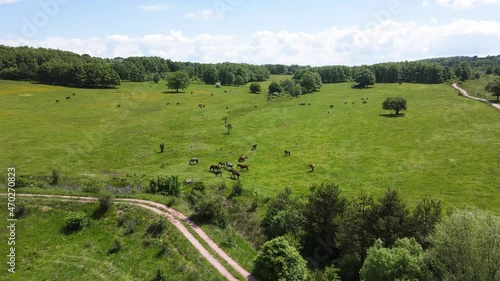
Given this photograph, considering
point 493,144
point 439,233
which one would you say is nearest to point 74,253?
point 439,233

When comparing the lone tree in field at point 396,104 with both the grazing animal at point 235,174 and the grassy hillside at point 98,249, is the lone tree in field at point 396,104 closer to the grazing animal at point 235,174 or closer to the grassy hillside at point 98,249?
the grazing animal at point 235,174

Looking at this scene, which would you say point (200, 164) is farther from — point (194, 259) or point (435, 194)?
point (435, 194)

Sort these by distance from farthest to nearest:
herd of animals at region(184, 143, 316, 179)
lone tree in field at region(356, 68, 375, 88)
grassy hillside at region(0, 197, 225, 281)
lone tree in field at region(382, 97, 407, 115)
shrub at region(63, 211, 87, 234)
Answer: lone tree in field at region(356, 68, 375, 88) < lone tree in field at region(382, 97, 407, 115) < herd of animals at region(184, 143, 316, 179) < shrub at region(63, 211, 87, 234) < grassy hillside at region(0, 197, 225, 281)

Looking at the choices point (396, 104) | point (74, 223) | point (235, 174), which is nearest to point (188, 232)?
point (74, 223)

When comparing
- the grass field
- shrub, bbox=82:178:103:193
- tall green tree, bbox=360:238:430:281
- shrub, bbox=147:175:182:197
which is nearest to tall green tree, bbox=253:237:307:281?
tall green tree, bbox=360:238:430:281

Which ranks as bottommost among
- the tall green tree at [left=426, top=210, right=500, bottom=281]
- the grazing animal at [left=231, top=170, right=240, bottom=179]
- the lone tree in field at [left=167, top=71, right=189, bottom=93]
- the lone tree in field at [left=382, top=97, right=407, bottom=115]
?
the grazing animal at [left=231, top=170, right=240, bottom=179]

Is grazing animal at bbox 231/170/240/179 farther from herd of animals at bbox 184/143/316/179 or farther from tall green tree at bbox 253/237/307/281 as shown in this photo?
tall green tree at bbox 253/237/307/281

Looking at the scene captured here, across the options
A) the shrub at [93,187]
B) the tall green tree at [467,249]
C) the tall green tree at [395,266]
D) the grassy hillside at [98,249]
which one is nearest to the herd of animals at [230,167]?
the shrub at [93,187]
